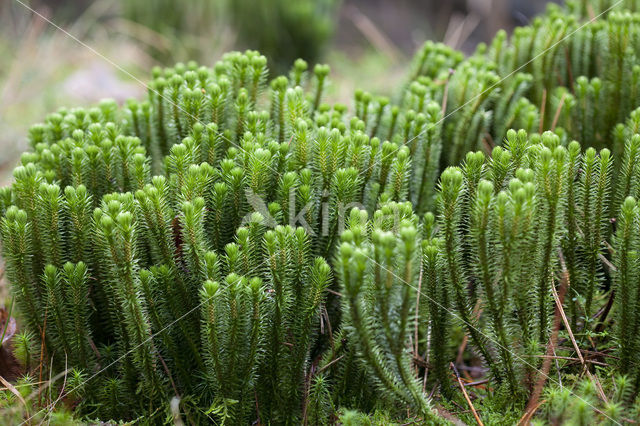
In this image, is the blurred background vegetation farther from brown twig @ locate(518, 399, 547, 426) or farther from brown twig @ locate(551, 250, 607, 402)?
brown twig @ locate(518, 399, 547, 426)

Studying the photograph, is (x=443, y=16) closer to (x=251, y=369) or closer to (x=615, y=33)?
(x=615, y=33)

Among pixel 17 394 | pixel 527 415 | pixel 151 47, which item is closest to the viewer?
pixel 527 415

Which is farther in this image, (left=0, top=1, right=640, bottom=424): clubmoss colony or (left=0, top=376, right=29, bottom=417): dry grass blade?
(left=0, top=376, right=29, bottom=417): dry grass blade

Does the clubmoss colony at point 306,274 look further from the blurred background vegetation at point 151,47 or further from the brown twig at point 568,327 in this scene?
the blurred background vegetation at point 151,47

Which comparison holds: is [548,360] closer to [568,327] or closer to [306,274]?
[568,327]

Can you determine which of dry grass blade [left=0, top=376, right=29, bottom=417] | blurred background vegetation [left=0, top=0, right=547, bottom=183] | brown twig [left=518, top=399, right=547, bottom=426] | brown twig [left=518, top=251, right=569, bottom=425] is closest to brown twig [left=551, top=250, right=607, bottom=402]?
brown twig [left=518, top=251, right=569, bottom=425]

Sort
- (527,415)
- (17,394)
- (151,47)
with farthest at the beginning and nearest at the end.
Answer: (151,47) < (17,394) < (527,415)

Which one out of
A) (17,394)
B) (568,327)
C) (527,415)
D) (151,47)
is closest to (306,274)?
(527,415)

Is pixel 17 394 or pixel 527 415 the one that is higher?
pixel 527 415

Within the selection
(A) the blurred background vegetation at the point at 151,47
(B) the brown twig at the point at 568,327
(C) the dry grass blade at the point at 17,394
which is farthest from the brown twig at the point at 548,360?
(A) the blurred background vegetation at the point at 151,47
